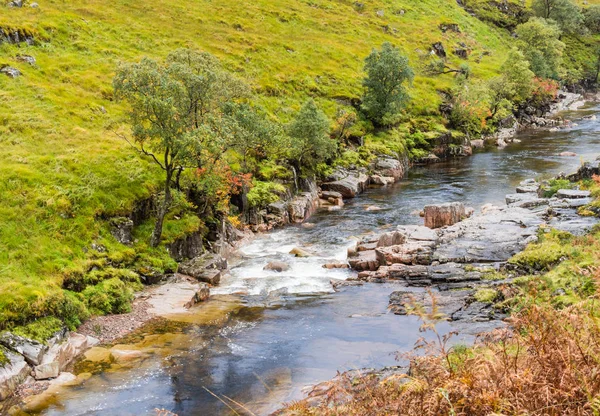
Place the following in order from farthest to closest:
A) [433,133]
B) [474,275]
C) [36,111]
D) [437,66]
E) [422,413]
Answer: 1. [437,66]
2. [433,133]
3. [36,111]
4. [474,275]
5. [422,413]

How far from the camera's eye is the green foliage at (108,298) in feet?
80.5

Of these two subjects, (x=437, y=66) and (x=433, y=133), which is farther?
(x=437, y=66)

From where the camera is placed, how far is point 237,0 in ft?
325

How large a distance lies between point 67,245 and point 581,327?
85.3ft

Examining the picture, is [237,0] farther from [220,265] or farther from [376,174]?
[220,265]

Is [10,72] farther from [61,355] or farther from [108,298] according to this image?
[61,355]

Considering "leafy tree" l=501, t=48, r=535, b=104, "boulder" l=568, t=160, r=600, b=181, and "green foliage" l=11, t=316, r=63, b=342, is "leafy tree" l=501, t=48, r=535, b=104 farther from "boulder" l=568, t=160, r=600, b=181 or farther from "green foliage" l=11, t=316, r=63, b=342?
"green foliage" l=11, t=316, r=63, b=342

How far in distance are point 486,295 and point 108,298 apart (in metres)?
18.7

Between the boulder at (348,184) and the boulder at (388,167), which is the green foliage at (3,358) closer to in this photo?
the boulder at (348,184)

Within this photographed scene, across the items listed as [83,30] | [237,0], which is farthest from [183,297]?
[237,0]

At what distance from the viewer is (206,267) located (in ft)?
102

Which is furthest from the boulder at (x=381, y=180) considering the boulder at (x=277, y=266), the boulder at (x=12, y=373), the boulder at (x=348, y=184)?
the boulder at (x=12, y=373)

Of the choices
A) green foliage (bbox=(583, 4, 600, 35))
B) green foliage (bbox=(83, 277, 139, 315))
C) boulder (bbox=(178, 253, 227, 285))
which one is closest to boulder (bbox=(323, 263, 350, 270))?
boulder (bbox=(178, 253, 227, 285))

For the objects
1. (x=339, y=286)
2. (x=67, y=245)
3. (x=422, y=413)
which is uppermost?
(x=422, y=413)
